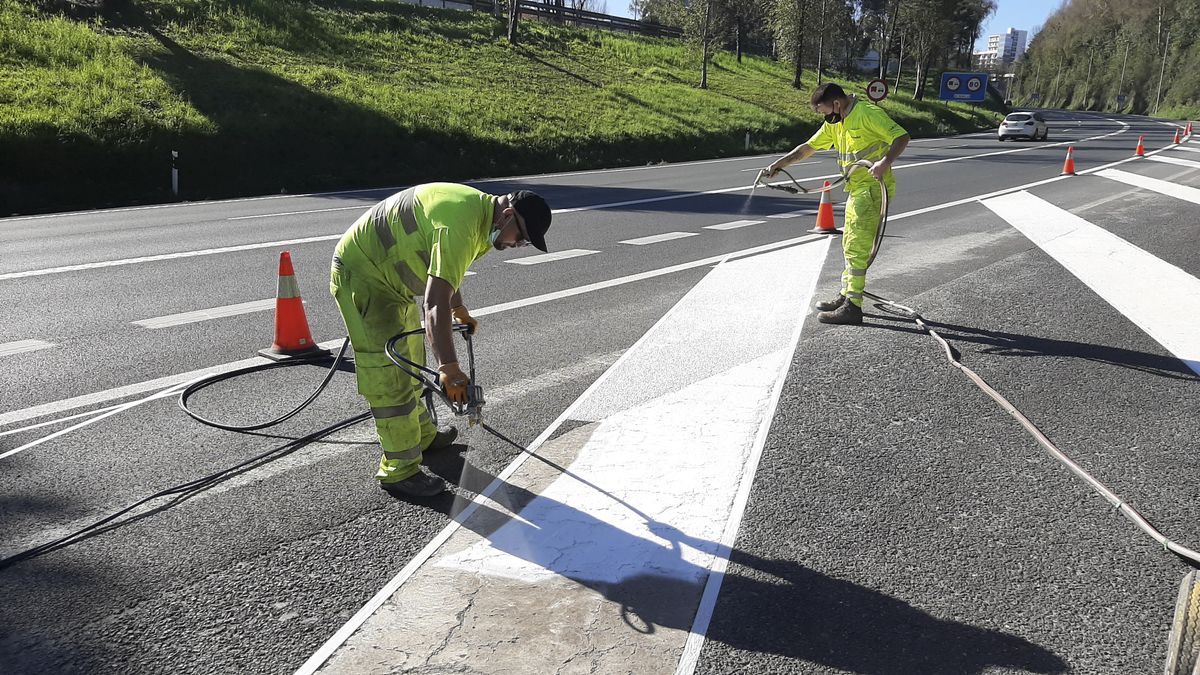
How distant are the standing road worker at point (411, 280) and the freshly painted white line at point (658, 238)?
6775 mm

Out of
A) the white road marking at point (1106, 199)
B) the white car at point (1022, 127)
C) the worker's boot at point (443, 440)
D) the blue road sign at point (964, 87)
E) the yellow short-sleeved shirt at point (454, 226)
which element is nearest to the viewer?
the yellow short-sleeved shirt at point (454, 226)

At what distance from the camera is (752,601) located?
312cm

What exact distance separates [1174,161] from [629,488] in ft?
89.2

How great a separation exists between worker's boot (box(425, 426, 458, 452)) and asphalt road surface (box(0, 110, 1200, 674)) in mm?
114

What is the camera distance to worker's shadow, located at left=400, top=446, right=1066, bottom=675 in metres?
2.81

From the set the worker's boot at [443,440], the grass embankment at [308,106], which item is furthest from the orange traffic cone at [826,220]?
the grass embankment at [308,106]

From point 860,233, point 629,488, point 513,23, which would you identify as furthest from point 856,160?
point 513,23

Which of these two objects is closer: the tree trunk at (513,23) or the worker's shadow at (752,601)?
the worker's shadow at (752,601)

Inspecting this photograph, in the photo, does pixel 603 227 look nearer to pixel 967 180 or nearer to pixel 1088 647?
pixel 1088 647

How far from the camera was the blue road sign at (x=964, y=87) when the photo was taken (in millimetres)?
51344

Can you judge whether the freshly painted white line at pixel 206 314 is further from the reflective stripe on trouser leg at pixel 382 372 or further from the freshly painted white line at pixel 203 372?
the reflective stripe on trouser leg at pixel 382 372

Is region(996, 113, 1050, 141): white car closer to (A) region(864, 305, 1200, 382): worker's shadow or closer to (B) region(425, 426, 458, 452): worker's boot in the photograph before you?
(A) region(864, 305, 1200, 382): worker's shadow

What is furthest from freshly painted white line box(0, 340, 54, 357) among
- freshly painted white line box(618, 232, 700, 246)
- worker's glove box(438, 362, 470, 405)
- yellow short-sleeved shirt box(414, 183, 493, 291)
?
freshly painted white line box(618, 232, 700, 246)

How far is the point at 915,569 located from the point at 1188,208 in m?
14.2
